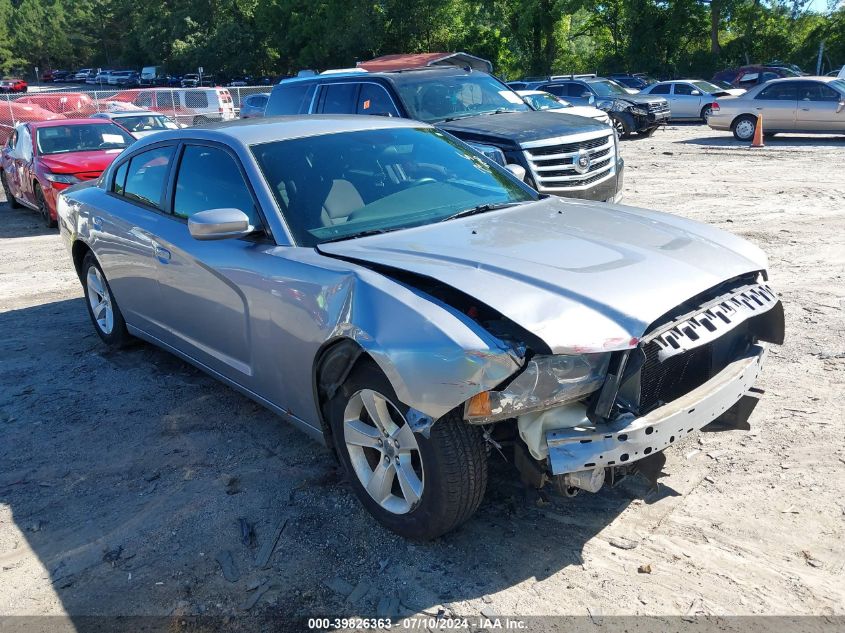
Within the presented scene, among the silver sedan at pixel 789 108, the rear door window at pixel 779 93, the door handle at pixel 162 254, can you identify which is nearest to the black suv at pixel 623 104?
the silver sedan at pixel 789 108

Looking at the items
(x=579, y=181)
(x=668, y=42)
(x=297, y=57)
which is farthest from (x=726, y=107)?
(x=297, y=57)

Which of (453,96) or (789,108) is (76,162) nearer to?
(453,96)

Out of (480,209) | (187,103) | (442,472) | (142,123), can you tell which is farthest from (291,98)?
(187,103)

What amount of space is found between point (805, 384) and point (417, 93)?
6.35 metres

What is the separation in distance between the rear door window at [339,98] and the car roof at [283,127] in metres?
5.22

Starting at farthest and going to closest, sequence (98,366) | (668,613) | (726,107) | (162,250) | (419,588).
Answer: (726,107)
(98,366)
(162,250)
(419,588)
(668,613)

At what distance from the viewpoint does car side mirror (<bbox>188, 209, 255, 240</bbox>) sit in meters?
3.75

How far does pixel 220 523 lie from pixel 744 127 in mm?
18935

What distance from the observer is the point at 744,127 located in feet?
63.0

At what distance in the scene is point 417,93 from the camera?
9.58 m

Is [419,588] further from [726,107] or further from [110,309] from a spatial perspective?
[726,107]

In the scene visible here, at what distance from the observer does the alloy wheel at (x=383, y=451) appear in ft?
10.5

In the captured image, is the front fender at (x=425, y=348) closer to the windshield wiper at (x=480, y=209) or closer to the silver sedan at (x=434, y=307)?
the silver sedan at (x=434, y=307)

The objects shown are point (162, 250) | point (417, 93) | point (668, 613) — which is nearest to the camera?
point (668, 613)
